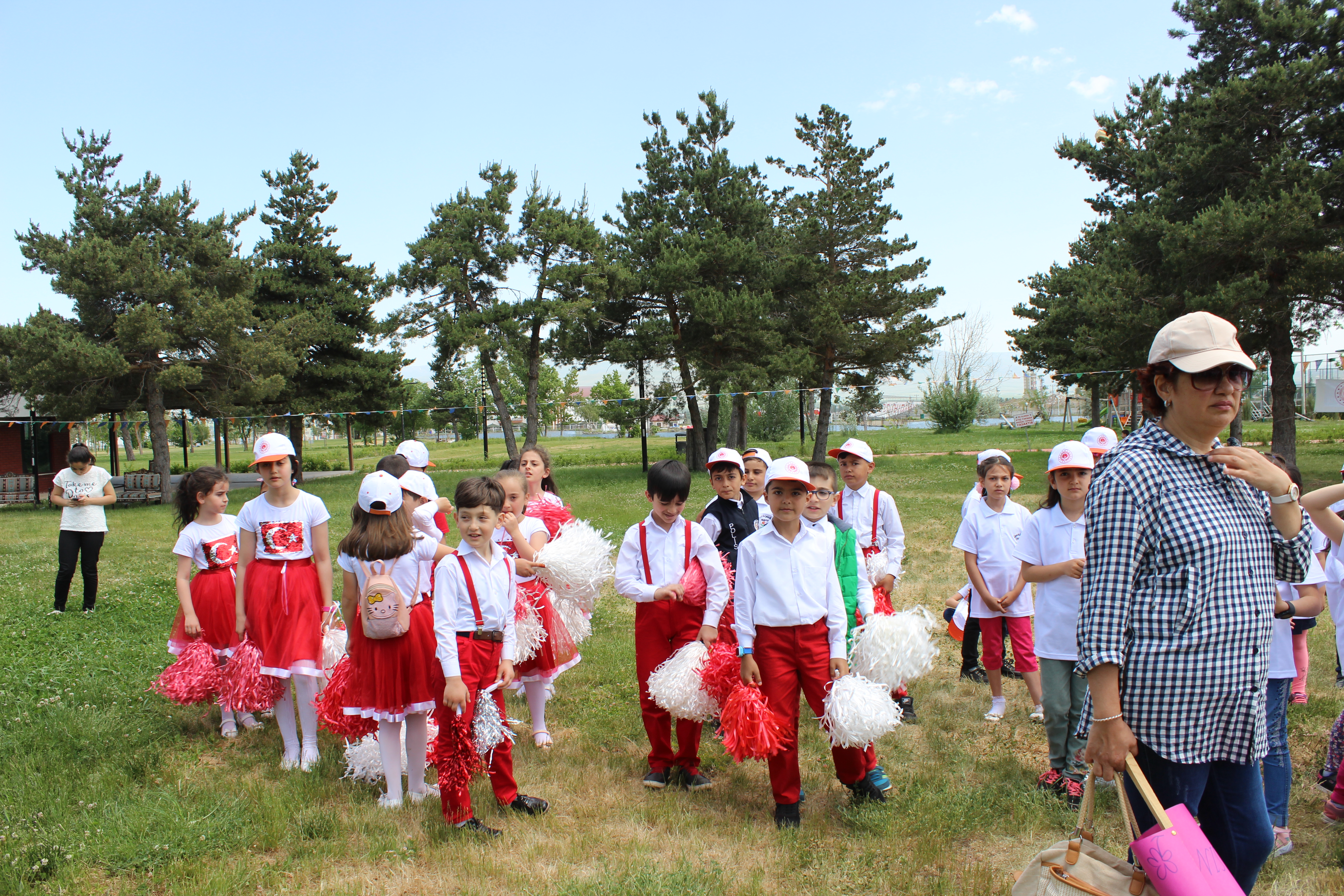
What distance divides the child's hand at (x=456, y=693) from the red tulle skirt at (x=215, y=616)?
2.12m

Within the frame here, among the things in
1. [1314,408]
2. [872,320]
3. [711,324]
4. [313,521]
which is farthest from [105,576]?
[1314,408]

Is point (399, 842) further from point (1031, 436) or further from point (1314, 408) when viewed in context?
point (1314, 408)

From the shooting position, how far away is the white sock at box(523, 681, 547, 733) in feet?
16.5

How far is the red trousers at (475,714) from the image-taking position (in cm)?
372

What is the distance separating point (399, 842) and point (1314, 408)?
2489 inches

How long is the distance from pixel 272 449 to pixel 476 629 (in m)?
1.70

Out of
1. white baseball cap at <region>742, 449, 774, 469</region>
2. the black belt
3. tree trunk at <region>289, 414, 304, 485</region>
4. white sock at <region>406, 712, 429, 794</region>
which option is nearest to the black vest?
white baseball cap at <region>742, 449, 774, 469</region>

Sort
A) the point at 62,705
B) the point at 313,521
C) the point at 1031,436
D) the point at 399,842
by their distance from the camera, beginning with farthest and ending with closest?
1. the point at 1031,436
2. the point at 62,705
3. the point at 313,521
4. the point at 399,842

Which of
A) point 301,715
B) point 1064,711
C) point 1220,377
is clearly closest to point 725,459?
point 1064,711

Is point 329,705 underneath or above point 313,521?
underneath

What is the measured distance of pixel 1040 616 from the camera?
4125mm

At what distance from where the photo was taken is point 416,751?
13.1ft

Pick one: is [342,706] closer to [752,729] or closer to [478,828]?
[478,828]

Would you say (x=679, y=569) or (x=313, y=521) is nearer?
(x=679, y=569)
